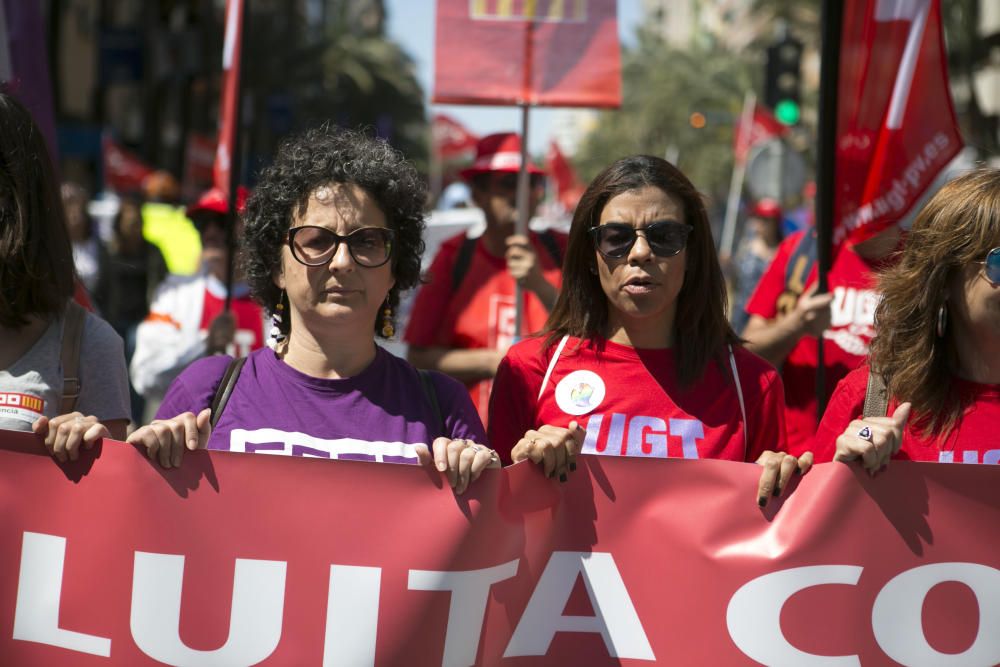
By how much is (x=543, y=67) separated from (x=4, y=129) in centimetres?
283

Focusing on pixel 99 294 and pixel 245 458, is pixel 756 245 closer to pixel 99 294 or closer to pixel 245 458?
pixel 99 294

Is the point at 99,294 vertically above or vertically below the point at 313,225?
below

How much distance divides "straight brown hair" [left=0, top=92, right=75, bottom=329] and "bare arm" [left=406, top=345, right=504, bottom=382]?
198 centimetres

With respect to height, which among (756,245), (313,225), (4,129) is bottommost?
(756,245)

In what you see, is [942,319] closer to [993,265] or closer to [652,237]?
[993,265]

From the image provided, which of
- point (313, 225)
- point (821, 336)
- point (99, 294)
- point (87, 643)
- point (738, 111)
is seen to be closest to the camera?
point (87, 643)

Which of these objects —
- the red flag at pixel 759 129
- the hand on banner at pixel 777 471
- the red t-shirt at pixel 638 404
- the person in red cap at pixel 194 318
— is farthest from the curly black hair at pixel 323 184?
the red flag at pixel 759 129

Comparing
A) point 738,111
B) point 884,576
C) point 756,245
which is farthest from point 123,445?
point 738,111

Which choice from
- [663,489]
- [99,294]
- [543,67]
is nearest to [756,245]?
[99,294]

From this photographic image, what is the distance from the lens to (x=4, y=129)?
3.07 metres

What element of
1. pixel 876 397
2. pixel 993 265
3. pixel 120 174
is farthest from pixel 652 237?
pixel 120 174

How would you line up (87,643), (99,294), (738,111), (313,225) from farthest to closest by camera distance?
(738,111)
(99,294)
(313,225)
(87,643)

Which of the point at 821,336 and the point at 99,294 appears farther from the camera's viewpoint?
the point at 99,294

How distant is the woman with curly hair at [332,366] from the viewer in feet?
9.89
